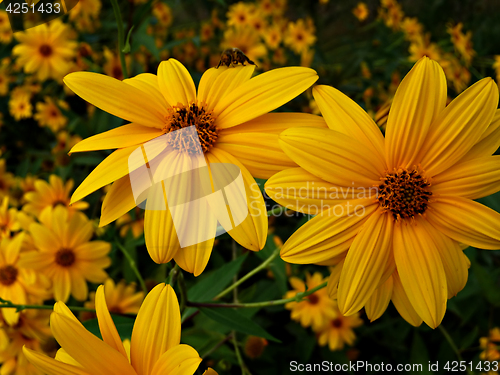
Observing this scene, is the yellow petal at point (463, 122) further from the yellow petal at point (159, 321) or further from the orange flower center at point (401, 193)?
the yellow petal at point (159, 321)

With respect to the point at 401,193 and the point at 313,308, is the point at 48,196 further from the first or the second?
the point at 401,193

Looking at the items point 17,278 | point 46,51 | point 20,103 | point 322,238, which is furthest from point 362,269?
point 20,103

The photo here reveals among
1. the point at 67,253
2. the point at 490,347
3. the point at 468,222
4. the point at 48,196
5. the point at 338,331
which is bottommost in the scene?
the point at 490,347

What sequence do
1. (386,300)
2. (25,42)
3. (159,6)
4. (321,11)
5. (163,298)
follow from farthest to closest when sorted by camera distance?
(321,11)
(159,6)
(25,42)
(386,300)
(163,298)

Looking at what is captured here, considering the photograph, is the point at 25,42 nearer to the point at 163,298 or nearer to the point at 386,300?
the point at 163,298

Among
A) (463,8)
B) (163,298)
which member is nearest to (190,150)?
(163,298)

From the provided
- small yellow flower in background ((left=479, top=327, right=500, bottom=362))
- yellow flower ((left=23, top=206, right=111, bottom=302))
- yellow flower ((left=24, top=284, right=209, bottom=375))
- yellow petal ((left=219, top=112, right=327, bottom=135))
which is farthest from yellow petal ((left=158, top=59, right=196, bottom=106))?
small yellow flower in background ((left=479, top=327, right=500, bottom=362))

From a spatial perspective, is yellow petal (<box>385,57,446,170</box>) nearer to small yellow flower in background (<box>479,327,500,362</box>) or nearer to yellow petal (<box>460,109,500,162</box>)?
yellow petal (<box>460,109,500,162</box>)
